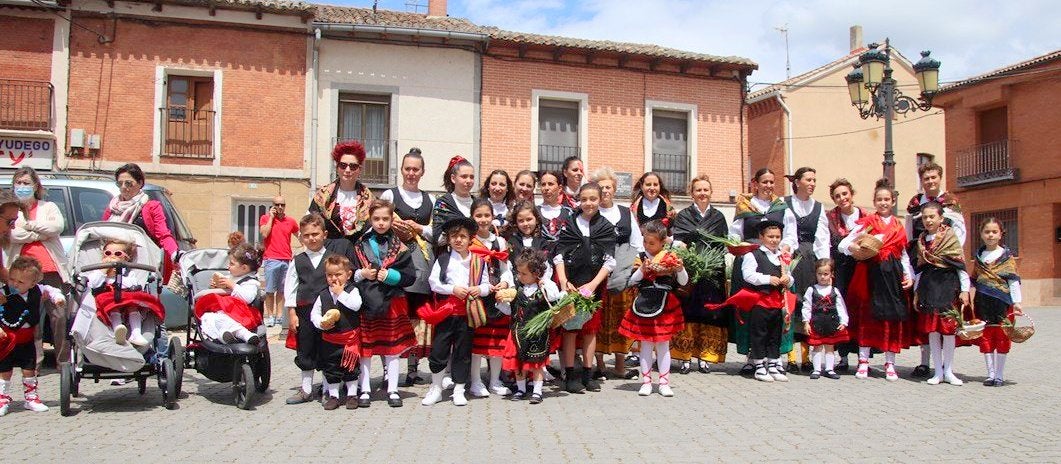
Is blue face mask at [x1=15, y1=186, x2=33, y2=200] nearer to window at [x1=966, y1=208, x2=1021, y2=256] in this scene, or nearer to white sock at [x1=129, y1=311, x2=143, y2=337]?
white sock at [x1=129, y1=311, x2=143, y2=337]

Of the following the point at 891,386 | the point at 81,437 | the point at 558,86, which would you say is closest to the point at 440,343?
the point at 81,437

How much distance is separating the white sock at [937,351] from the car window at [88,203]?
27.6 ft

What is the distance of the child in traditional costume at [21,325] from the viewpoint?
595cm

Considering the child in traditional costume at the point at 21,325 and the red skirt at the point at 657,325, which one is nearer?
the child in traditional costume at the point at 21,325

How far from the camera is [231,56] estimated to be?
17.0 metres

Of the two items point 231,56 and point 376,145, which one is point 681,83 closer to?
point 376,145

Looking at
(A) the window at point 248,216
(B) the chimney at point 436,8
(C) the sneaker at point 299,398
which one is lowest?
(C) the sneaker at point 299,398

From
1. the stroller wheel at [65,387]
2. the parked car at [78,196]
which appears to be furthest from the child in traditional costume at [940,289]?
the parked car at [78,196]

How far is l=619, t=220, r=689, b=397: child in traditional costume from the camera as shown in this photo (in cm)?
672

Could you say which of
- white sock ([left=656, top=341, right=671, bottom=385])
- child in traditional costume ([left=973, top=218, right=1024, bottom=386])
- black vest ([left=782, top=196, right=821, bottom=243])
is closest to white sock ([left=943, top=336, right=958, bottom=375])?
child in traditional costume ([left=973, top=218, right=1024, bottom=386])

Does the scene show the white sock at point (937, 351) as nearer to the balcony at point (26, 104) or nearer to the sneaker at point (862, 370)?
the sneaker at point (862, 370)

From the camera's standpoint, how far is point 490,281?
6.42m

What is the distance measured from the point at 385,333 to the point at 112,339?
6.26 ft

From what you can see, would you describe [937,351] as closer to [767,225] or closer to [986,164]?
[767,225]
